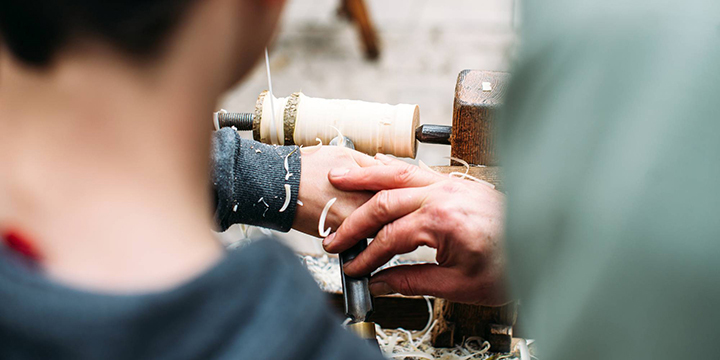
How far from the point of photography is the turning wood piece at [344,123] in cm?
107

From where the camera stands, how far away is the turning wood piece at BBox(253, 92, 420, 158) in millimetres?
1068

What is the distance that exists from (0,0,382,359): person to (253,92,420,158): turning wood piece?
2.21 ft

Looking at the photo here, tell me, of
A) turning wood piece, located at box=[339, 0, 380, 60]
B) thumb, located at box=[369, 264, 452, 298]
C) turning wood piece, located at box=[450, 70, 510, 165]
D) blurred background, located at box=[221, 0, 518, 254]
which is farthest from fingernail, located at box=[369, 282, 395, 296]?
turning wood piece, located at box=[339, 0, 380, 60]

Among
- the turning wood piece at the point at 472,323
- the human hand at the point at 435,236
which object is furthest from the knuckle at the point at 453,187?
the turning wood piece at the point at 472,323

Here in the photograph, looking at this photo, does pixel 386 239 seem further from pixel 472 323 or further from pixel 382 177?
pixel 472 323

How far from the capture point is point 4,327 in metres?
0.33

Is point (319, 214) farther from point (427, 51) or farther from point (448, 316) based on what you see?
point (427, 51)

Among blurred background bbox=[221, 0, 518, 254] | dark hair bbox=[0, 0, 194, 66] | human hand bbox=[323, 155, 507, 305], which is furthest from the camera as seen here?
blurred background bbox=[221, 0, 518, 254]

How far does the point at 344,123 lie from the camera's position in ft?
3.55

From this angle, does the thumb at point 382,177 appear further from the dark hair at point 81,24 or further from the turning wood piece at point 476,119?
the dark hair at point 81,24

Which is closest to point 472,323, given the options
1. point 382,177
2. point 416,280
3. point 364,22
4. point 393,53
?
point 416,280

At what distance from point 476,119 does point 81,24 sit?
28.9 inches

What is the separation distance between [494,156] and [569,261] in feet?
2.13

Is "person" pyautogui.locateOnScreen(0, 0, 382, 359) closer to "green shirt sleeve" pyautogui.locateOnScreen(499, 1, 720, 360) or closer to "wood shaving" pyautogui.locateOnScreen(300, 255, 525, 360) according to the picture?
"green shirt sleeve" pyautogui.locateOnScreen(499, 1, 720, 360)
